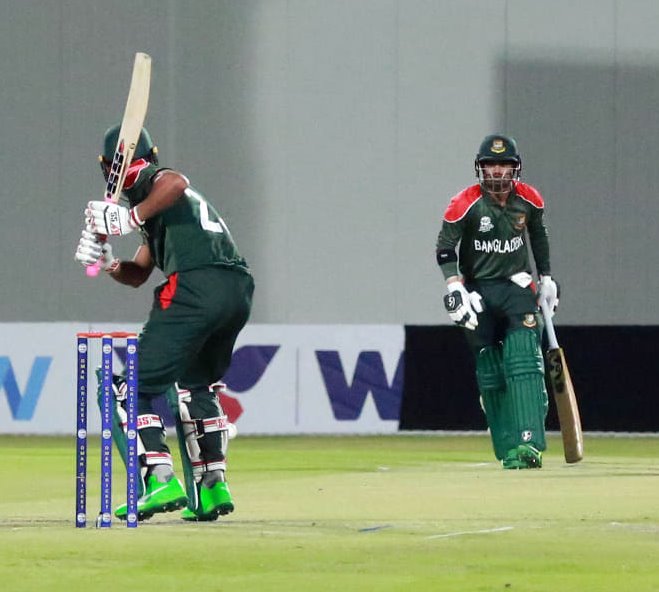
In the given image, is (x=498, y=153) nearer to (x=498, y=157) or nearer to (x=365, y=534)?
(x=498, y=157)

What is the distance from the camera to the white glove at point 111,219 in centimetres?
813

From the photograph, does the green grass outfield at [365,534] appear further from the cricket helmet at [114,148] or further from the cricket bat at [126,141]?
the cricket helmet at [114,148]

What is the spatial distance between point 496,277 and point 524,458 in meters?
1.14

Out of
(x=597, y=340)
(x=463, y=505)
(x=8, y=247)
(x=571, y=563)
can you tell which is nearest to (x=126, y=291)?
(x=8, y=247)

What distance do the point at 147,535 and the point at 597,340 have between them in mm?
9114

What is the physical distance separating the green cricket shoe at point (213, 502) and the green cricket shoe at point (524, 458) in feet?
12.0

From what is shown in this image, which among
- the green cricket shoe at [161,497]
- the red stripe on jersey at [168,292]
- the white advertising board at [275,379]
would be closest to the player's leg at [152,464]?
the green cricket shoe at [161,497]

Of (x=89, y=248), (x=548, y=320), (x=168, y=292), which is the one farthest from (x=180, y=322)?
(x=548, y=320)

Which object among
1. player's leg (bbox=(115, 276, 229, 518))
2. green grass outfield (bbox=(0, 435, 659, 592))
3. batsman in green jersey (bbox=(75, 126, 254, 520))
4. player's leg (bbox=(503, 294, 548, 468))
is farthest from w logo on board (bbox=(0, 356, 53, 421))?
player's leg (bbox=(115, 276, 229, 518))

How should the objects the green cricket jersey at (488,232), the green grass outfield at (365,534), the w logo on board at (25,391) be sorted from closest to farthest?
the green grass outfield at (365,534)
the green cricket jersey at (488,232)
the w logo on board at (25,391)

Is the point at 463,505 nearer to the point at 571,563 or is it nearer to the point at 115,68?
the point at 571,563

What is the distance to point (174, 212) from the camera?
8281mm

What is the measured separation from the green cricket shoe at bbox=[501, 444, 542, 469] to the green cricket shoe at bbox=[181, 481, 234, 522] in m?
3.65

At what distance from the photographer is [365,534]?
775 centimetres
